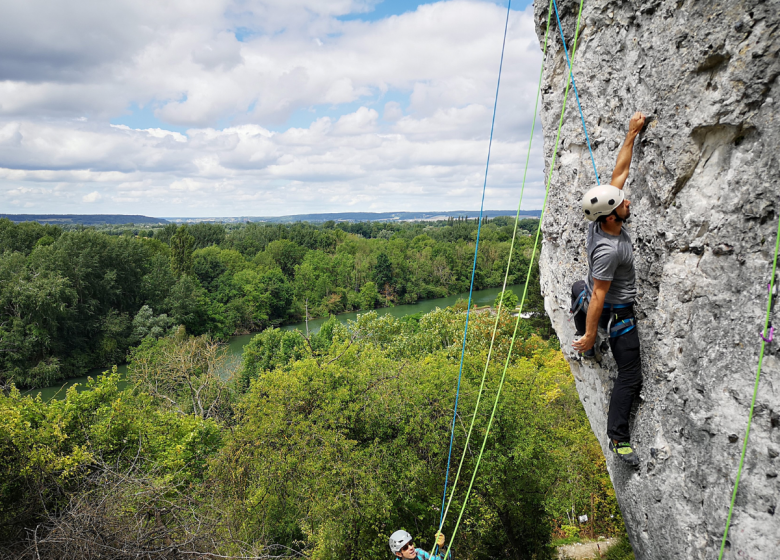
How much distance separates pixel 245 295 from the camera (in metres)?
50.8

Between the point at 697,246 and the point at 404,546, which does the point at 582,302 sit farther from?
the point at 404,546

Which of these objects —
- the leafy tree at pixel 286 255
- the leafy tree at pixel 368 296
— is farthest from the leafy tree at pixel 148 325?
the leafy tree at pixel 286 255

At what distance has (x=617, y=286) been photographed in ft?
11.2

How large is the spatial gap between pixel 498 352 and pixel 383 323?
8.02 m

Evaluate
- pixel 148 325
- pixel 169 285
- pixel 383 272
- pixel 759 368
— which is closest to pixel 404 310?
pixel 383 272

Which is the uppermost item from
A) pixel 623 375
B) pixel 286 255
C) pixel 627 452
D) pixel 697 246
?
pixel 697 246

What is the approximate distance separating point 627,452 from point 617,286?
1.29 meters

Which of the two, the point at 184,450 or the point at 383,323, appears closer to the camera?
the point at 184,450

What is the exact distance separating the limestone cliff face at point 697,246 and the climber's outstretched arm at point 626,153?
6 cm

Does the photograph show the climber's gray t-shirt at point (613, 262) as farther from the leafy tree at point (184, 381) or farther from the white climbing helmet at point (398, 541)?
the leafy tree at point (184, 381)

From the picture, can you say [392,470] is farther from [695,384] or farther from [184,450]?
[695,384]

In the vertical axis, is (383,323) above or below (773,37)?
below

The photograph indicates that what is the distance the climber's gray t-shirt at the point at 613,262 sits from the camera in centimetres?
324

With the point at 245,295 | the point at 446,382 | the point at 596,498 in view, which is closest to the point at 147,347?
the point at 245,295
